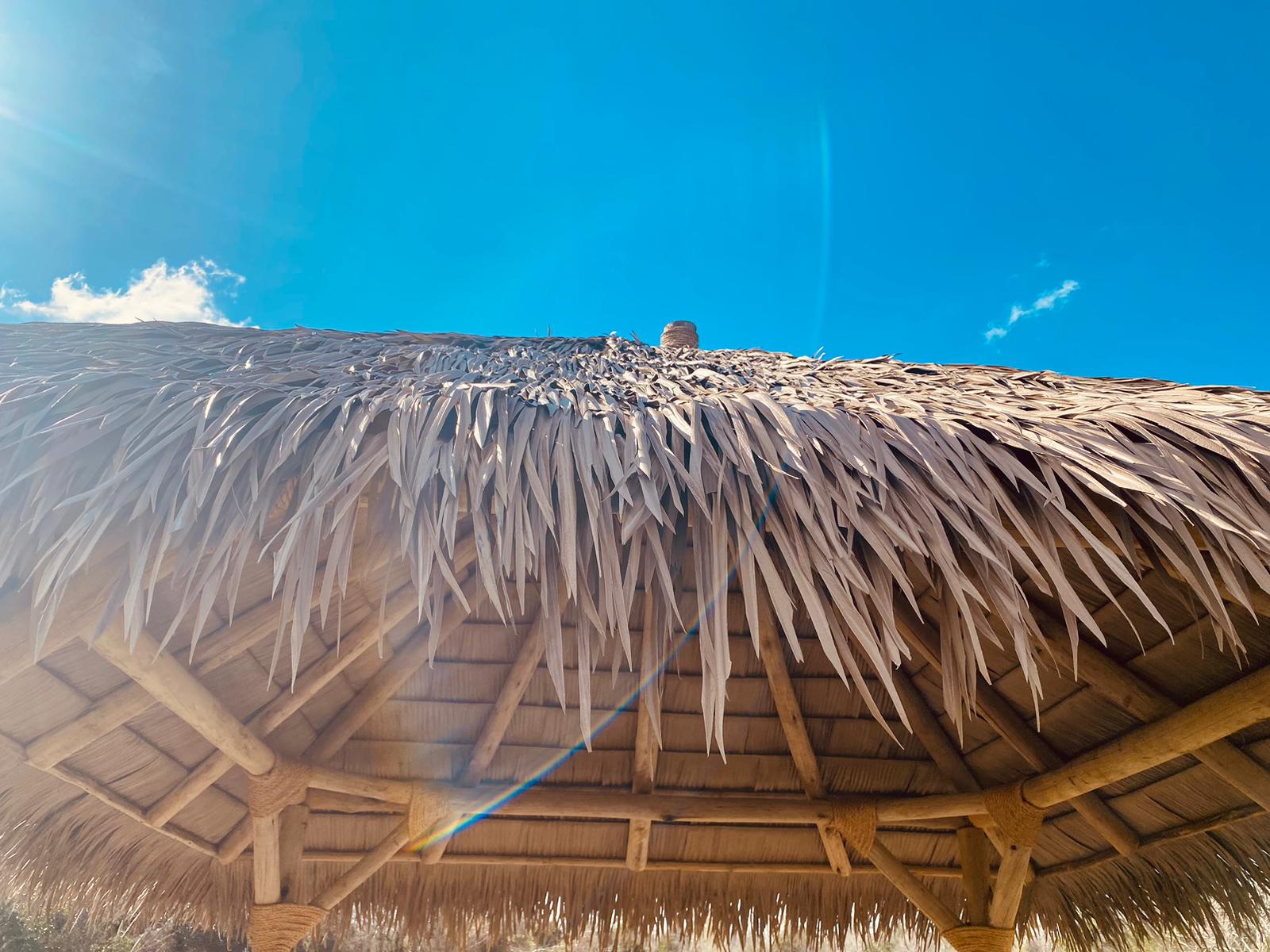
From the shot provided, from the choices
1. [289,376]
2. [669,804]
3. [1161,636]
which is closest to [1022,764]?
[1161,636]

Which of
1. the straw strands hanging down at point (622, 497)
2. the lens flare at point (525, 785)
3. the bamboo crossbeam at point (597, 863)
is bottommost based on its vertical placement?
the bamboo crossbeam at point (597, 863)

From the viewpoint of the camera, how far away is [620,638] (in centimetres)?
128

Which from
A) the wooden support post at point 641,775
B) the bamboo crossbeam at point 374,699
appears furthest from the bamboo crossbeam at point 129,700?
the wooden support post at point 641,775

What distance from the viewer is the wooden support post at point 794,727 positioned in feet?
7.54

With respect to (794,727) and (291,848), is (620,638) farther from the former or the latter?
(291,848)

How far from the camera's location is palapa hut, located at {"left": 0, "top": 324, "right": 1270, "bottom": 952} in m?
1.29

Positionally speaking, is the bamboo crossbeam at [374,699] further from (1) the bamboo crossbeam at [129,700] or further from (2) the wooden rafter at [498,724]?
(1) the bamboo crossbeam at [129,700]

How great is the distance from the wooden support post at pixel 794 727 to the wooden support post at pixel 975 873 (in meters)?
0.36

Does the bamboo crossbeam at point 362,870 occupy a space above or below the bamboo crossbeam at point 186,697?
below

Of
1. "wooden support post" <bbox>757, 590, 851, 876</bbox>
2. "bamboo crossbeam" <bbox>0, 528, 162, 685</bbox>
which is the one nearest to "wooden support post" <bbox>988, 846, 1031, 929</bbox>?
"wooden support post" <bbox>757, 590, 851, 876</bbox>

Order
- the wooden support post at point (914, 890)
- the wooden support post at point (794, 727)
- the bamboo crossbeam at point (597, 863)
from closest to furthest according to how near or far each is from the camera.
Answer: the wooden support post at point (794, 727) < the wooden support post at point (914, 890) < the bamboo crossbeam at point (597, 863)

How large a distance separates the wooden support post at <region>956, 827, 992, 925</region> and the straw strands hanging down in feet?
4.11

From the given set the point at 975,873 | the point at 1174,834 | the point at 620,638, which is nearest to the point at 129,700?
the point at 620,638

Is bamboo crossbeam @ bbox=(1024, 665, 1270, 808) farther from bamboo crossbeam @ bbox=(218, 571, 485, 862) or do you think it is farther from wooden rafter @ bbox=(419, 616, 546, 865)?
bamboo crossbeam @ bbox=(218, 571, 485, 862)
